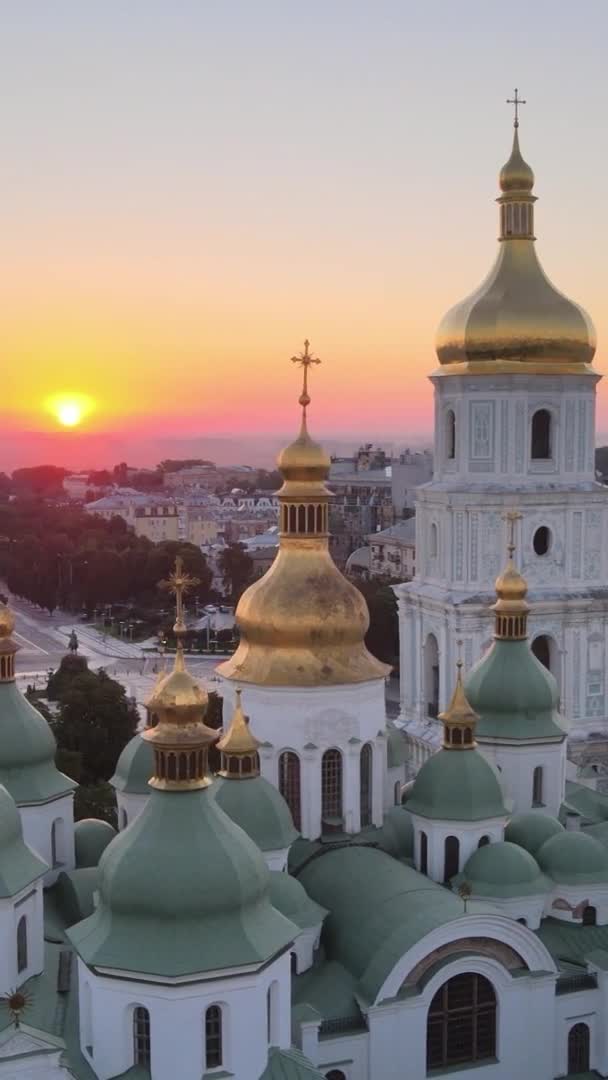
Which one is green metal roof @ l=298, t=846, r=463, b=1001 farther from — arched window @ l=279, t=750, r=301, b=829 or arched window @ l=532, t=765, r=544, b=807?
arched window @ l=532, t=765, r=544, b=807

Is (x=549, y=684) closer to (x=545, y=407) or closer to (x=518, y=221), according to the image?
(x=545, y=407)

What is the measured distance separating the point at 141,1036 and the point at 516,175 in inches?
943

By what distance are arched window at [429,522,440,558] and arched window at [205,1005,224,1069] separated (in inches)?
755

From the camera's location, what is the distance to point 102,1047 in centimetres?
1484

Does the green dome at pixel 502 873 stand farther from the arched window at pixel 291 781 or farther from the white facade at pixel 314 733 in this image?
the arched window at pixel 291 781

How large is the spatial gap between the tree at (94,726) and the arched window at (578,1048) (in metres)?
18.1

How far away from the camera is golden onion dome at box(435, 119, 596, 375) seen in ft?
103

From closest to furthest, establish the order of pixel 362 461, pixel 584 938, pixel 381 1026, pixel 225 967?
1. pixel 225 967
2. pixel 381 1026
3. pixel 584 938
4. pixel 362 461

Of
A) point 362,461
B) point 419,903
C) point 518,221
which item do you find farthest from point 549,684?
point 362,461

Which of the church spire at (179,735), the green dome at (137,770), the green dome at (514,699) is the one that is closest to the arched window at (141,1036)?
the church spire at (179,735)


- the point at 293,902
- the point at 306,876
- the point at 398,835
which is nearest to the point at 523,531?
the point at 398,835

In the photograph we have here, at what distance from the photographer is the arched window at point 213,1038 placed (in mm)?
14680

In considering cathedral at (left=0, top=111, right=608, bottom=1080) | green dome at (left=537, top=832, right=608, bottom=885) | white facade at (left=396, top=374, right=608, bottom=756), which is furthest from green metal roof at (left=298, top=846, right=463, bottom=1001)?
white facade at (left=396, top=374, right=608, bottom=756)

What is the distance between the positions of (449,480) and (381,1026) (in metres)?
17.4
